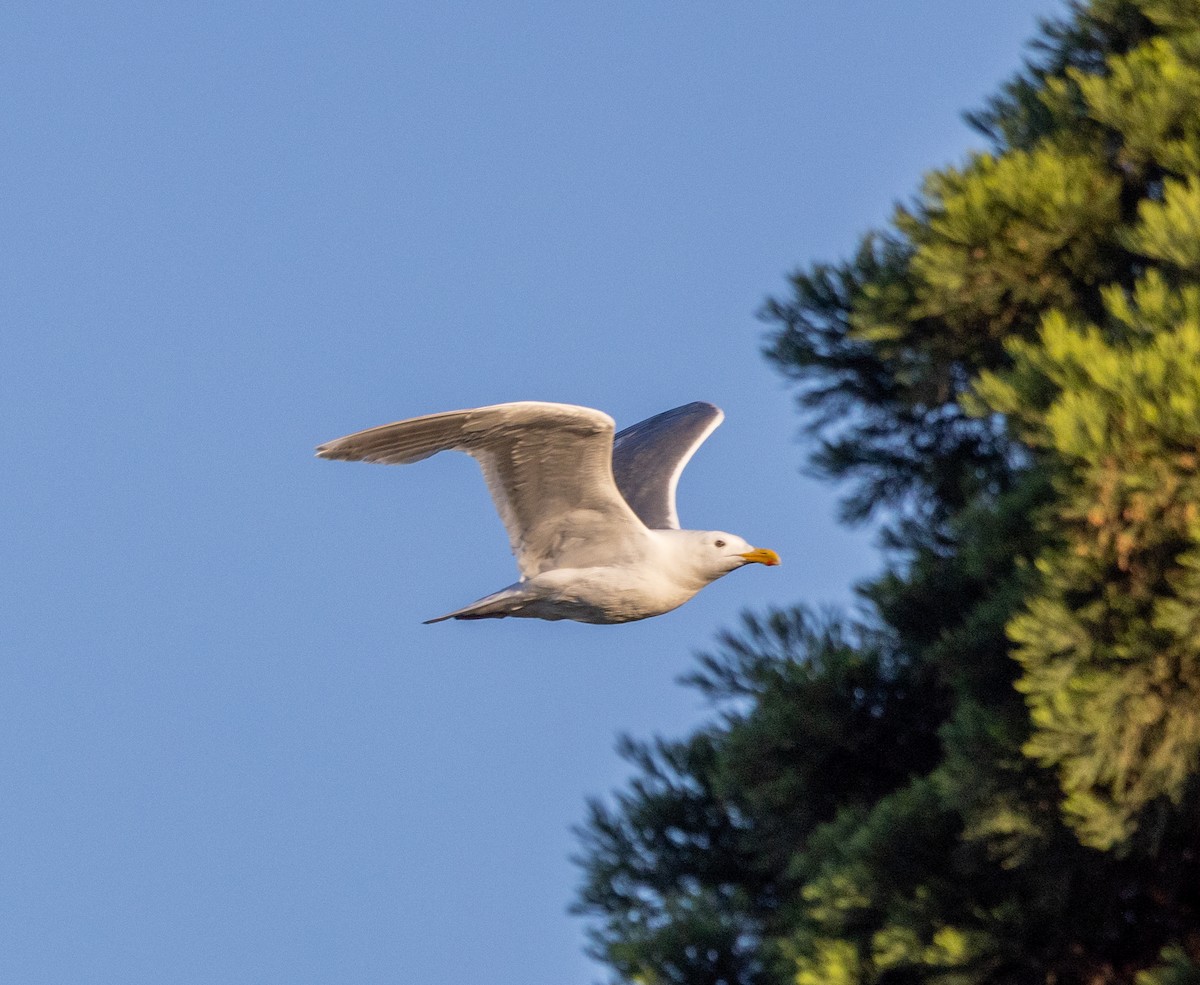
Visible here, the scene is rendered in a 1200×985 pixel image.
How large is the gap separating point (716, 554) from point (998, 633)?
1.34m

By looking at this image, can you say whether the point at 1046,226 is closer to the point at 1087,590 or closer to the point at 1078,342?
the point at 1078,342

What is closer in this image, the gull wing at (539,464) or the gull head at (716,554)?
the gull wing at (539,464)

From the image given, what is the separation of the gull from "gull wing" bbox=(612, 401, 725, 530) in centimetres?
51

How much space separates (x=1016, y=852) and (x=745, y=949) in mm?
1923

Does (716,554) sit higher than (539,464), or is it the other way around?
(539,464)

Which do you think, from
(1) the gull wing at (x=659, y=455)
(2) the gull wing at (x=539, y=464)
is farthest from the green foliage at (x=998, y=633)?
(2) the gull wing at (x=539, y=464)

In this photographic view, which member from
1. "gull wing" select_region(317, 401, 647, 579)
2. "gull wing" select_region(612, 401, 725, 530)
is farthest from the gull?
"gull wing" select_region(612, 401, 725, 530)

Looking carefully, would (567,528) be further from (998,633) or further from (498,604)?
(998,633)

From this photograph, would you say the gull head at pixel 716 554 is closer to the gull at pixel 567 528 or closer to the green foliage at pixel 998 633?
the gull at pixel 567 528

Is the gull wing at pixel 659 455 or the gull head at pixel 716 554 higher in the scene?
the gull wing at pixel 659 455

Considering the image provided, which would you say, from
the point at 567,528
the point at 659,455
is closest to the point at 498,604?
the point at 567,528

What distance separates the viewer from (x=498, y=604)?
818 centimetres

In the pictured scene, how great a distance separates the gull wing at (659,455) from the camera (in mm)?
9156

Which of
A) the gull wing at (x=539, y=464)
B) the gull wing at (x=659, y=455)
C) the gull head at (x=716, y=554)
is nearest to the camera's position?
the gull wing at (x=539, y=464)
